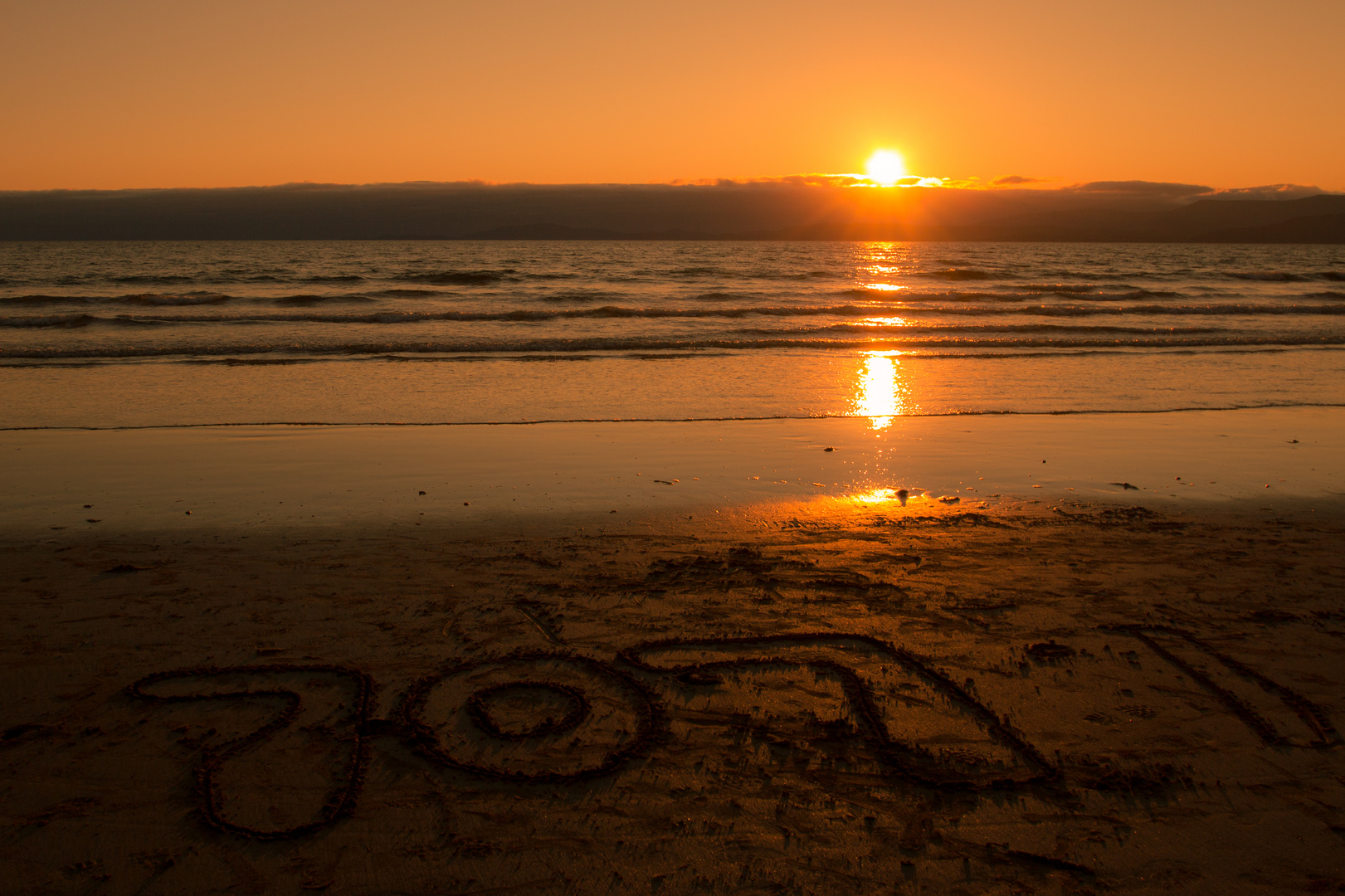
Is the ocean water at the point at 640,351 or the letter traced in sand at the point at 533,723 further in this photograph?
the ocean water at the point at 640,351

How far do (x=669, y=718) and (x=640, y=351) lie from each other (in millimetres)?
12117

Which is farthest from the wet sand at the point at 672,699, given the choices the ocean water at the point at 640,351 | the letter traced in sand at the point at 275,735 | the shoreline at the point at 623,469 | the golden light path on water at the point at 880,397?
the ocean water at the point at 640,351

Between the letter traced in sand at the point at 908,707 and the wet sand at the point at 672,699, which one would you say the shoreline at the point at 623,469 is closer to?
the wet sand at the point at 672,699

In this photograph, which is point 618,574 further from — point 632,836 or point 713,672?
point 632,836

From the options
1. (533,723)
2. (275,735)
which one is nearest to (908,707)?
(533,723)

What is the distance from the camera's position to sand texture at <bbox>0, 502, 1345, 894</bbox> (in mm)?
2510

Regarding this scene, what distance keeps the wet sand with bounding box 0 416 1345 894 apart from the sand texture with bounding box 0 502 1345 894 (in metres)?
0.01

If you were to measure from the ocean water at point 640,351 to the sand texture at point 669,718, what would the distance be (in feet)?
15.2

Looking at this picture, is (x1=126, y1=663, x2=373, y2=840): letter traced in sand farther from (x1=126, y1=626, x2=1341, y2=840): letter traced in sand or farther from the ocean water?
the ocean water

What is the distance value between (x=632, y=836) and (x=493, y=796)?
0.51 meters

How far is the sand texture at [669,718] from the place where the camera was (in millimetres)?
2510

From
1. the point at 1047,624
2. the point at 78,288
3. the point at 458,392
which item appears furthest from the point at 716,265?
the point at 1047,624

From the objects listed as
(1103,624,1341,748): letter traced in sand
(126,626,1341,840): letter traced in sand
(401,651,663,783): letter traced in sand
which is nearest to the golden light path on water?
(1103,624,1341,748): letter traced in sand

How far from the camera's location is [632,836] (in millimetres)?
2602
